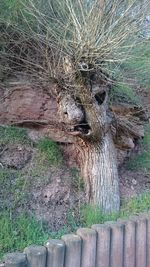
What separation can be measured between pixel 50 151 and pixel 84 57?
152 centimetres

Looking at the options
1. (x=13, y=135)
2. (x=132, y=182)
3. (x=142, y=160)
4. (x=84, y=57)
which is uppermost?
(x=84, y=57)

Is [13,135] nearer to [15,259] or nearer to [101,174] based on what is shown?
[101,174]

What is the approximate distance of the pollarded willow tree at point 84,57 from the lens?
4176mm

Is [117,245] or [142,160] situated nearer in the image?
[117,245]

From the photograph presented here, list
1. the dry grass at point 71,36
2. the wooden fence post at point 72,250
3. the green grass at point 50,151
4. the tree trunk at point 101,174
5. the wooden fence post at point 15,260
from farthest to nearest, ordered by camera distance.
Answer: the green grass at point 50,151, the tree trunk at point 101,174, the dry grass at point 71,36, the wooden fence post at point 72,250, the wooden fence post at point 15,260

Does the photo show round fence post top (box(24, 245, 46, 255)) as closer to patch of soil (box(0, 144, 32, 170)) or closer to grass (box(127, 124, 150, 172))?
patch of soil (box(0, 144, 32, 170))

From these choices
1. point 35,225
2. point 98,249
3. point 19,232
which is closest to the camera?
point 98,249

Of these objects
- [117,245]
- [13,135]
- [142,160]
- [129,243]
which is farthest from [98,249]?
[142,160]

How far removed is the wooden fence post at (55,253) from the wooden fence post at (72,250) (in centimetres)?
4

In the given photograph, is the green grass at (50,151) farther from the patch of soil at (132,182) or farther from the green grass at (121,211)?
Answer: the patch of soil at (132,182)

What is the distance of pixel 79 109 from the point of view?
4309 millimetres

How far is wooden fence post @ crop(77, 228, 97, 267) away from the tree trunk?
5.35 feet

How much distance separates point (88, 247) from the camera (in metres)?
2.78

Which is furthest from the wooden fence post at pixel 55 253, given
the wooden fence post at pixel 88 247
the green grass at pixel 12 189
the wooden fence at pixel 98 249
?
the green grass at pixel 12 189
